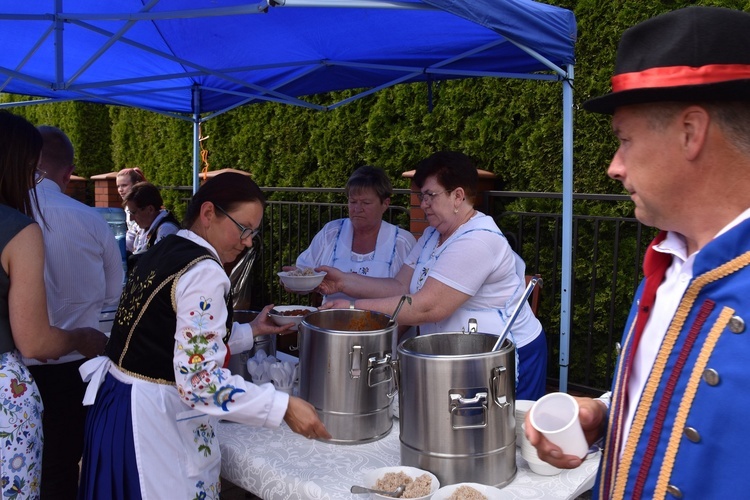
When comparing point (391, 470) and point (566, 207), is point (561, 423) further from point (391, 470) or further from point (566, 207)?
point (566, 207)

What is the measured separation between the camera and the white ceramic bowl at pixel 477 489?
1423mm

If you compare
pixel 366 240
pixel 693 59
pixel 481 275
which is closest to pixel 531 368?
pixel 481 275

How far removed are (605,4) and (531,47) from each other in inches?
87.2

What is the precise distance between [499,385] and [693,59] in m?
0.89

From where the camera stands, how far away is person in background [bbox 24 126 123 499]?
235 cm

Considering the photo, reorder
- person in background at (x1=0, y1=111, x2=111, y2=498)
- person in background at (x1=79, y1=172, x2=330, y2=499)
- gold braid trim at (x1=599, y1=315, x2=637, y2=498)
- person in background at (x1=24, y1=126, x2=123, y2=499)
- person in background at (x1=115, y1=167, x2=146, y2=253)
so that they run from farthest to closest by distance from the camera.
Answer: person in background at (x1=115, y1=167, x2=146, y2=253) → person in background at (x1=24, y1=126, x2=123, y2=499) → person in background at (x1=0, y1=111, x2=111, y2=498) → person in background at (x1=79, y1=172, x2=330, y2=499) → gold braid trim at (x1=599, y1=315, x2=637, y2=498)

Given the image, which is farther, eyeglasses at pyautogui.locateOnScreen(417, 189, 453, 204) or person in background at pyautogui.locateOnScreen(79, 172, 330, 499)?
eyeglasses at pyautogui.locateOnScreen(417, 189, 453, 204)

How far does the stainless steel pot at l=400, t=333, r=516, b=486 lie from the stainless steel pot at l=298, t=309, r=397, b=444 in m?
0.16

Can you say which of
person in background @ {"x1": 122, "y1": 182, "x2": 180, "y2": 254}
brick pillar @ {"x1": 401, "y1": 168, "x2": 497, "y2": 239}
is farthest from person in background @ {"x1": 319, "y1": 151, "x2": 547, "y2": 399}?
person in background @ {"x1": 122, "y1": 182, "x2": 180, "y2": 254}

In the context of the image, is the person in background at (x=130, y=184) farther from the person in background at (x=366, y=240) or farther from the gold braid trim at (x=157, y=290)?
the gold braid trim at (x=157, y=290)

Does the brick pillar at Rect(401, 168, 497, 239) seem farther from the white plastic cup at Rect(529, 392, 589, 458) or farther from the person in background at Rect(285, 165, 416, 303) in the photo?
the white plastic cup at Rect(529, 392, 589, 458)

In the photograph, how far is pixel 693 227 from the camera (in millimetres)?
963

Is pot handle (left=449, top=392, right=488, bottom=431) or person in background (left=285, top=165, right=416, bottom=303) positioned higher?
person in background (left=285, top=165, right=416, bottom=303)

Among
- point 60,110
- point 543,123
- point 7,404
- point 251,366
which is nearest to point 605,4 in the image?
point 543,123
